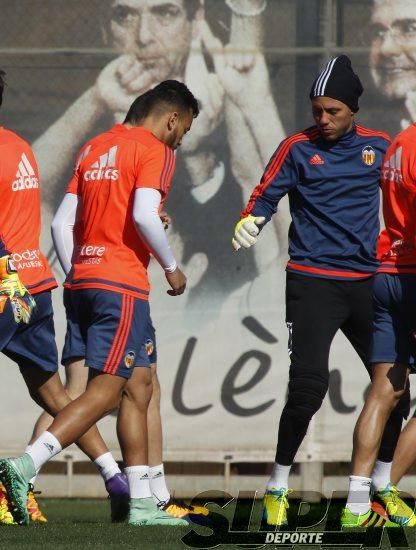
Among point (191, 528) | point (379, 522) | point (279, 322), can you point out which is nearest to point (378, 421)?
point (379, 522)

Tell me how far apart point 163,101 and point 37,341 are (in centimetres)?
121

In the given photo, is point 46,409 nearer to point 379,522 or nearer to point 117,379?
point 117,379

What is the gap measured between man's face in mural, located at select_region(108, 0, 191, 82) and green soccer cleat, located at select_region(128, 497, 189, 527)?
9.63 ft

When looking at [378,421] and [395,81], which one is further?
[395,81]

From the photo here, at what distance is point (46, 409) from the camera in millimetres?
6391

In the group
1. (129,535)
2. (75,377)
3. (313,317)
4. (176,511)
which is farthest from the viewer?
(75,377)

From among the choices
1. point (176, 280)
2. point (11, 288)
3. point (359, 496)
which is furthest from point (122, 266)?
point (359, 496)

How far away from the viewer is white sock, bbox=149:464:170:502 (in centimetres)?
647

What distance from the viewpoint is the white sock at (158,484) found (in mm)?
6469

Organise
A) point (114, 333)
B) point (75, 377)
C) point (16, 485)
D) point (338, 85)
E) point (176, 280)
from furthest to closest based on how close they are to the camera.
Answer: point (75, 377), point (338, 85), point (176, 280), point (114, 333), point (16, 485)

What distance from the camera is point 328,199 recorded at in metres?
6.22

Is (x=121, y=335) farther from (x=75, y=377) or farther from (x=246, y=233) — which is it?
(x=75, y=377)

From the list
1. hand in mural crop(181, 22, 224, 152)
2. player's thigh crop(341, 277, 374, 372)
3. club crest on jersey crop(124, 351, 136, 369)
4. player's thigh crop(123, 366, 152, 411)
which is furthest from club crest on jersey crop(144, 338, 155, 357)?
hand in mural crop(181, 22, 224, 152)

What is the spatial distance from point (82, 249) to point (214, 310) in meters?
2.09
